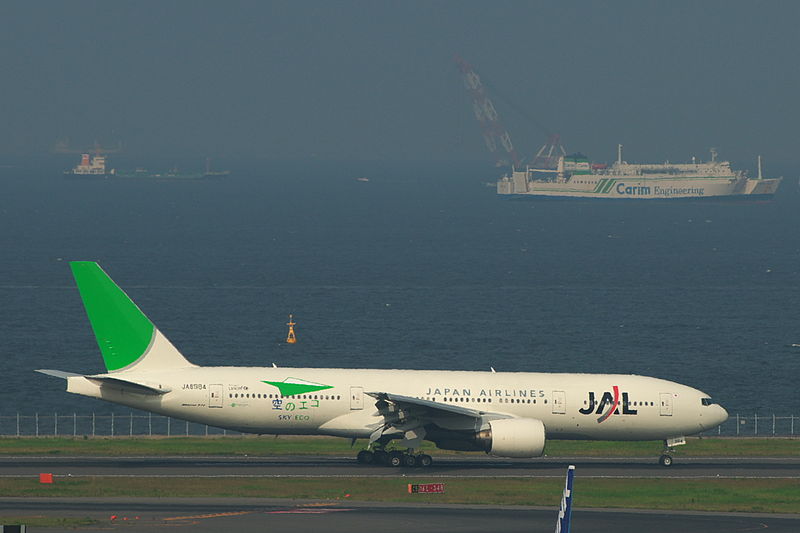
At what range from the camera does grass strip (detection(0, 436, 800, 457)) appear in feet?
213

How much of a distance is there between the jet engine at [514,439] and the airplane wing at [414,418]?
101cm

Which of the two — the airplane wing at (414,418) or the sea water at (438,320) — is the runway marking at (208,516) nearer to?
the airplane wing at (414,418)

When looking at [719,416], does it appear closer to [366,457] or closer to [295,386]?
[366,457]

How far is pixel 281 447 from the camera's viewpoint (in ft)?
221

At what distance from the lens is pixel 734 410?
94.2 metres

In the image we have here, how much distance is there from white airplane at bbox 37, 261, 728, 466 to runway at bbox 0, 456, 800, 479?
130cm

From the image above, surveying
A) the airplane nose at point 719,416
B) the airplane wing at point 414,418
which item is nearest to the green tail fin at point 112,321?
the airplane wing at point 414,418

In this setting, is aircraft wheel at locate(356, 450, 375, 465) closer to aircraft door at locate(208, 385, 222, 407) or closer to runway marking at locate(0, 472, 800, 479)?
runway marking at locate(0, 472, 800, 479)

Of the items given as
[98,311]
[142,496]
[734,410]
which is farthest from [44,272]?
[142,496]

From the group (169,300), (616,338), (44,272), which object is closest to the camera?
(616,338)

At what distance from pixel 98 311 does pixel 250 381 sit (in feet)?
25.8

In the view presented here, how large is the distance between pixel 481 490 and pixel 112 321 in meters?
19.2

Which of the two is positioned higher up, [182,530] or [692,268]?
[692,268]

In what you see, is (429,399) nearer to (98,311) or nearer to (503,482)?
(503,482)
